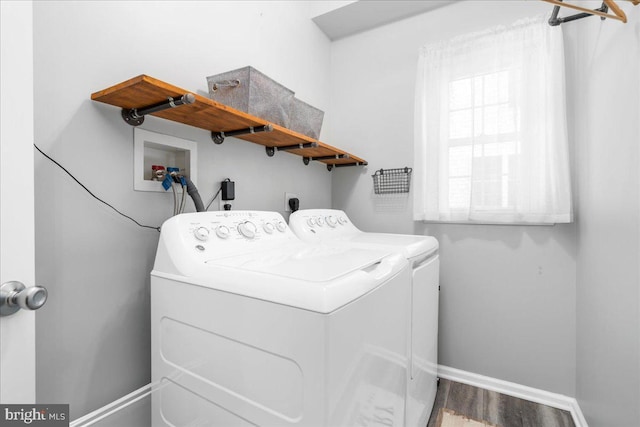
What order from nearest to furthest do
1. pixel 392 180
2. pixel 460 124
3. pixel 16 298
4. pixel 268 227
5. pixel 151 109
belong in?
pixel 16 298
pixel 151 109
pixel 268 227
pixel 460 124
pixel 392 180

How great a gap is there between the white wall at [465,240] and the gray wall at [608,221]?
13 centimetres

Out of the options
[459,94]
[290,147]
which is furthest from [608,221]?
[290,147]

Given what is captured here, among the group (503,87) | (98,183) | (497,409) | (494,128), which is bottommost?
(497,409)

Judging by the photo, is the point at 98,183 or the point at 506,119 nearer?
the point at 98,183

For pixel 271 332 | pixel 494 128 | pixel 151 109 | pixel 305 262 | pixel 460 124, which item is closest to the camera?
pixel 271 332

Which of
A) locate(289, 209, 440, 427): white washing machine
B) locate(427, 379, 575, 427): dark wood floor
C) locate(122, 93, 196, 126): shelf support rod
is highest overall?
locate(122, 93, 196, 126): shelf support rod

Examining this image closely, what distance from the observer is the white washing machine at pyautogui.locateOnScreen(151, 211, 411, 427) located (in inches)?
27.0

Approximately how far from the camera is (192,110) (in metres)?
1.11

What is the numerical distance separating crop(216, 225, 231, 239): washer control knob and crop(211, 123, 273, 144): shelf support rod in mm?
467

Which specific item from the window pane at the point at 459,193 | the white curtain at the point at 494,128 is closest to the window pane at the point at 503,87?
the white curtain at the point at 494,128

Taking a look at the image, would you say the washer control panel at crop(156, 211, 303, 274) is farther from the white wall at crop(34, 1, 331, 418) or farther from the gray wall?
the gray wall

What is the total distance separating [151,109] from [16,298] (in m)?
0.71

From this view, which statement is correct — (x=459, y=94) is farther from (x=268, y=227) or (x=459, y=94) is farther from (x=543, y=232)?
(x=268, y=227)

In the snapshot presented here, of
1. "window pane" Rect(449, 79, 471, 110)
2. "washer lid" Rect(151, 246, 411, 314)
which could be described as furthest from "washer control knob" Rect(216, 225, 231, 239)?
"window pane" Rect(449, 79, 471, 110)
